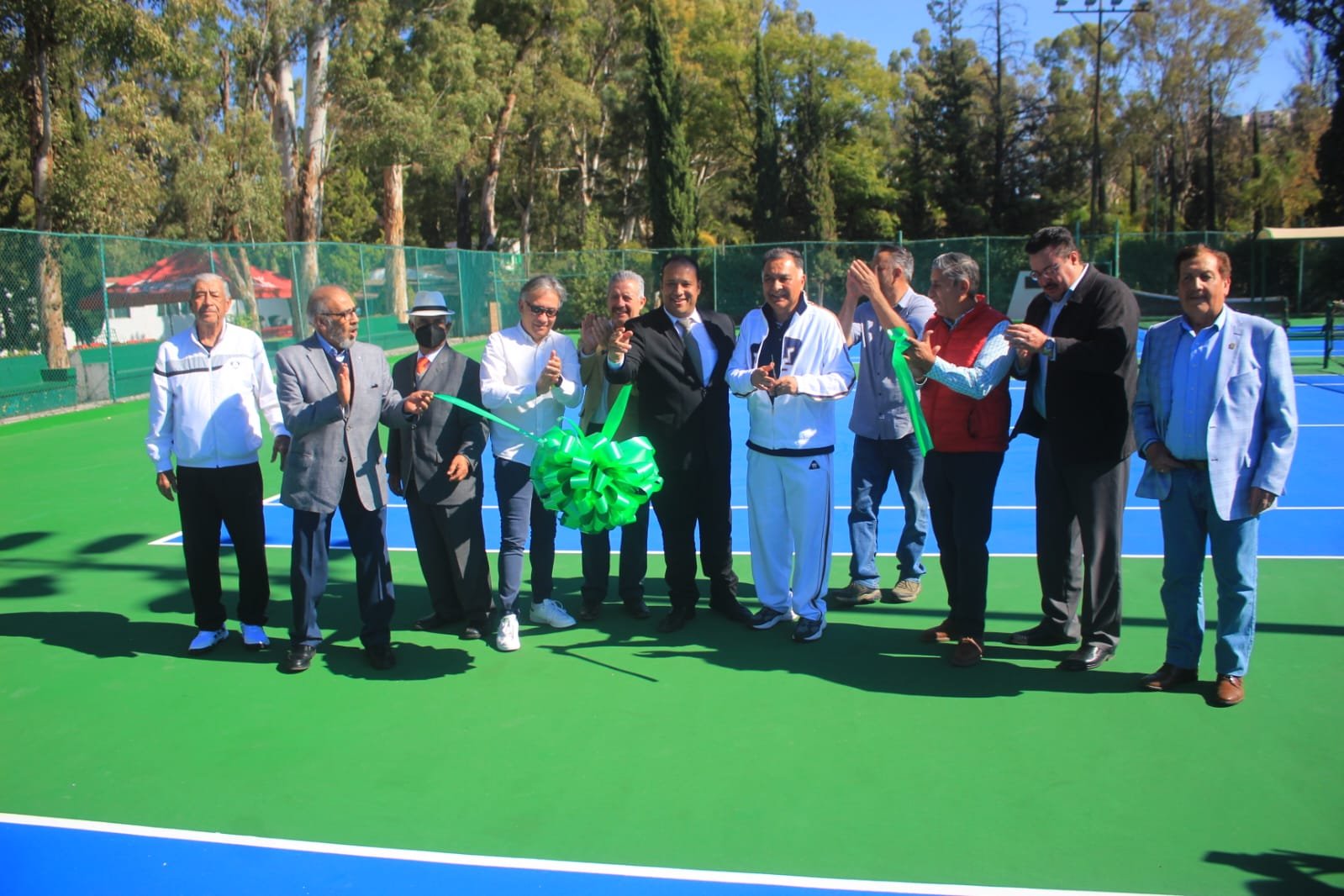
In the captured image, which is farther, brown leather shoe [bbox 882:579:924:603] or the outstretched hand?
brown leather shoe [bbox 882:579:924:603]

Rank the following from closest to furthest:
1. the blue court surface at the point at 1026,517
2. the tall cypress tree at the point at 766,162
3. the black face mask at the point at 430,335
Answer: the black face mask at the point at 430,335 → the blue court surface at the point at 1026,517 → the tall cypress tree at the point at 766,162

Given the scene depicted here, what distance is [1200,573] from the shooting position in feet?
14.4

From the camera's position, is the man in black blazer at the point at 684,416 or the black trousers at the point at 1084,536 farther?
the man in black blazer at the point at 684,416

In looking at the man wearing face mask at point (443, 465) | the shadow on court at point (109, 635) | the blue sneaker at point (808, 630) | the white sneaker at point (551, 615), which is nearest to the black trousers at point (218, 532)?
the shadow on court at point (109, 635)

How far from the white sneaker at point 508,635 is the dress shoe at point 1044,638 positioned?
246 centimetres

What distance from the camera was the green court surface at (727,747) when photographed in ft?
11.0

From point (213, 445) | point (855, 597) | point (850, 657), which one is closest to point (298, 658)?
Answer: point (213, 445)

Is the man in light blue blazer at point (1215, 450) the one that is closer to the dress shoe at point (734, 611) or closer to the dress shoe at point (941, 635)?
the dress shoe at point (941, 635)

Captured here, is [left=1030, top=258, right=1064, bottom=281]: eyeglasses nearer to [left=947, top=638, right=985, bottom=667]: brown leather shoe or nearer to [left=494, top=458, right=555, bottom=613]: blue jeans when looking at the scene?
[left=947, top=638, right=985, bottom=667]: brown leather shoe

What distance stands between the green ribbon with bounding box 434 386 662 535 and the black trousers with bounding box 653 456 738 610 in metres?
0.80

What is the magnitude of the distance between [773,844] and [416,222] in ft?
200

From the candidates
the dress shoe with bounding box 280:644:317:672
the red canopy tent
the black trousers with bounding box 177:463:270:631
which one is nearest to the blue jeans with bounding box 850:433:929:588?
the dress shoe with bounding box 280:644:317:672

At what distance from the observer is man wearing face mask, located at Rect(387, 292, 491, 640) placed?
532 cm

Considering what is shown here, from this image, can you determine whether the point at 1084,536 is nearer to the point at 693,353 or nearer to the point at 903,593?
the point at 903,593
